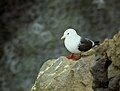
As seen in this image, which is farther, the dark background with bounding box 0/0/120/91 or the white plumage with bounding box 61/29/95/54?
the dark background with bounding box 0/0/120/91

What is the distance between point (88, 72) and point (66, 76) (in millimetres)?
476

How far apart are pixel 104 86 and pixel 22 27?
10.9 meters

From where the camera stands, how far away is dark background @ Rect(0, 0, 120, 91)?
15.4m

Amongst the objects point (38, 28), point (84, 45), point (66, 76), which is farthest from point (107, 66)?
point (38, 28)

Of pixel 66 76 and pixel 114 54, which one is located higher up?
pixel 66 76

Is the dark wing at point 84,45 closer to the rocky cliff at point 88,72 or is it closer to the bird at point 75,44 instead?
the bird at point 75,44

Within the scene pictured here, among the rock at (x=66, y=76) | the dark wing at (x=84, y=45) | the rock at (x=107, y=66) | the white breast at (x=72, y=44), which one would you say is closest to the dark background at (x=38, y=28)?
the dark wing at (x=84, y=45)

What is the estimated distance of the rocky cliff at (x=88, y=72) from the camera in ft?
17.9

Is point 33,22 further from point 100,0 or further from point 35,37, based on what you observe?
point 100,0

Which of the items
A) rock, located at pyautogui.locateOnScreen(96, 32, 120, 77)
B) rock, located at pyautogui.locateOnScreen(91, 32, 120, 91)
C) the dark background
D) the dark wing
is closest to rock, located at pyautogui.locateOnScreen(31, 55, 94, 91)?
the dark wing

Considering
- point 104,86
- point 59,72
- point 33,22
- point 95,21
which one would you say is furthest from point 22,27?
point 104,86

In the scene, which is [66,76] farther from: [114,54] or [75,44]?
[114,54]

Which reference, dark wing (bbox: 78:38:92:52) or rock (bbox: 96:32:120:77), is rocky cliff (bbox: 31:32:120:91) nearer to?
rock (bbox: 96:32:120:77)

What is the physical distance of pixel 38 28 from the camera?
16.0 meters
